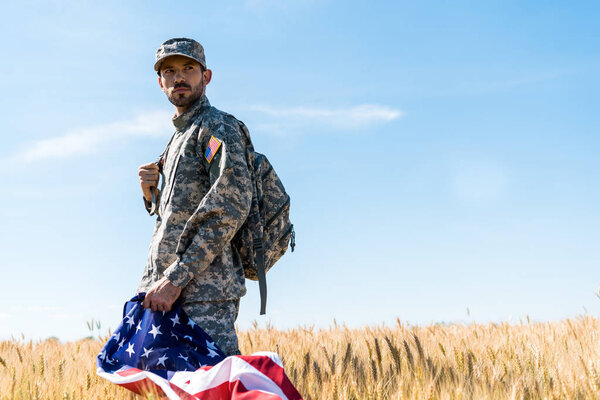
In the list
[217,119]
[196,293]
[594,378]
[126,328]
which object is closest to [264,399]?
[196,293]

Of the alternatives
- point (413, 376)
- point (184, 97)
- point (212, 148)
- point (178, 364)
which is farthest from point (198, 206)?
point (413, 376)

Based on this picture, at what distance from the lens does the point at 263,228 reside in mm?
4598

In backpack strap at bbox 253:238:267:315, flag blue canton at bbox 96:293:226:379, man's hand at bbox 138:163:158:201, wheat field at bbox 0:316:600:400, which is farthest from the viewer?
man's hand at bbox 138:163:158:201

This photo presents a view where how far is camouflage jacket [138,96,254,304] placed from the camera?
12.9ft

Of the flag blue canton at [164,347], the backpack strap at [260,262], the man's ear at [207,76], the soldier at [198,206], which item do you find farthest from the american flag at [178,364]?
the man's ear at [207,76]

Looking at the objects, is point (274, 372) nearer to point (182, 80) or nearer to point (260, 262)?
point (260, 262)

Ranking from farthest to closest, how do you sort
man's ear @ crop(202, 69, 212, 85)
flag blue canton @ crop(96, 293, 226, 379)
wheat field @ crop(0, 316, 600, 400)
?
man's ear @ crop(202, 69, 212, 85) < flag blue canton @ crop(96, 293, 226, 379) < wheat field @ crop(0, 316, 600, 400)

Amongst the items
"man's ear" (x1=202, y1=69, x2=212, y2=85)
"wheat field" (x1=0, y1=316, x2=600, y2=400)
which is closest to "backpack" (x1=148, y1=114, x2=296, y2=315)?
"man's ear" (x1=202, y1=69, x2=212, y2=85)

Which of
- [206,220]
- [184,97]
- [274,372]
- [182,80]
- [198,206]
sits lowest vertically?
[274,372]

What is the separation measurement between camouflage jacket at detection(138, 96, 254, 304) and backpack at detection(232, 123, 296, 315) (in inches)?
5.1

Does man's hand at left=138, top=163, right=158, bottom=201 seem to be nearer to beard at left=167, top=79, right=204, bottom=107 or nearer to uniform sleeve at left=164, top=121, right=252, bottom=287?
beard at left=167, top=79, right=204, bottom=107

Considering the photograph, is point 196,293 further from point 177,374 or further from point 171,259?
point 177,374

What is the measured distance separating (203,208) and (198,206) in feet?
0.59

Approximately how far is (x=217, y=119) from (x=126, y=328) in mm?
1703
